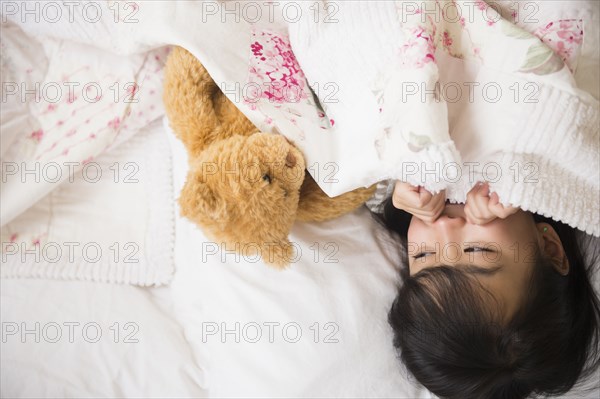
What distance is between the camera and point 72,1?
2.84 ft

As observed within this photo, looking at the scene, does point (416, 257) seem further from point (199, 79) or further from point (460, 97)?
point (199, 79)

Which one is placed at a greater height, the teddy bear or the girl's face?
the teddy bear

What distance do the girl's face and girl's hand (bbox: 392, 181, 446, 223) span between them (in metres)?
0.02

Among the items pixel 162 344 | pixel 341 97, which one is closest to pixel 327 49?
pixel 341 97

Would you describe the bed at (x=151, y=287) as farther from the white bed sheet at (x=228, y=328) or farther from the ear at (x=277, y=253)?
the ear at (x=277, y=253)

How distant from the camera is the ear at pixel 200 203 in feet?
2.08

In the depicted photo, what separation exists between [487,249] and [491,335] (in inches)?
4.9

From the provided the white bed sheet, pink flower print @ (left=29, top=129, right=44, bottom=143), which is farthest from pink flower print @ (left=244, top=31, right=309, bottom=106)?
pink flower print @ (left=29, top=129, right=44, bottom=143)

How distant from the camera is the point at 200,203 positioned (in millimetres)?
633

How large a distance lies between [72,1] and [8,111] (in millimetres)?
235

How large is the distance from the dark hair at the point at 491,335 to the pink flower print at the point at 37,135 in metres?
0.72

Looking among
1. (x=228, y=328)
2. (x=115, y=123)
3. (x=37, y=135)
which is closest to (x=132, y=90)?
(x=115, y=123)

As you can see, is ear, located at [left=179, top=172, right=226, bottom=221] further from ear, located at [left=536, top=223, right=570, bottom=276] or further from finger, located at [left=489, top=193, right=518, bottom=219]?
ear, located at [left=536, top=223, right=570, bottom=276]

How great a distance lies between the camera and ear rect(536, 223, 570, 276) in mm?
812
